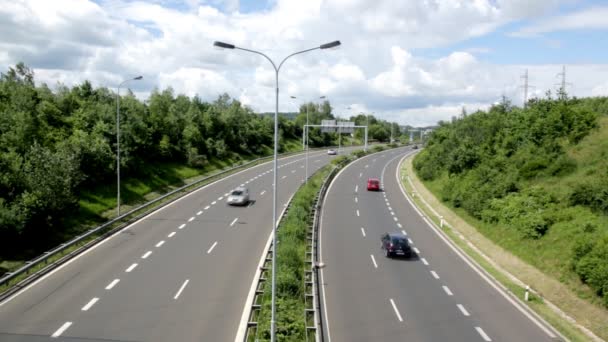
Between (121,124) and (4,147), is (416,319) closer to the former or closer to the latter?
(4,147)

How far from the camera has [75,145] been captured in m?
39.8

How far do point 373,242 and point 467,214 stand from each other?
35.0 ft

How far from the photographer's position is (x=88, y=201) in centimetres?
3728

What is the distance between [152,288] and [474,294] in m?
15.2

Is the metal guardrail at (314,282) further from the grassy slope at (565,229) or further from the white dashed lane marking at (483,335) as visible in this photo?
the grassy slope at (565,229)

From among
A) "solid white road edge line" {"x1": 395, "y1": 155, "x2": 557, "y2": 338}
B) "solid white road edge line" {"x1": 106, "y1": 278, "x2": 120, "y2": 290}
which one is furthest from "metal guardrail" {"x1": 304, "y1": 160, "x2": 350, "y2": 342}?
"solid white road edge line" {"x1": 395, "y1": 155, "x2": 557, "y2": 338}

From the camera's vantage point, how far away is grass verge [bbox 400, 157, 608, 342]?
64.1 feet

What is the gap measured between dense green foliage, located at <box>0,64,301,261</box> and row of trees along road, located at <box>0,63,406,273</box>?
65 millimetres

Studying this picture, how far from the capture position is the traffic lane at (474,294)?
18594 millimetres

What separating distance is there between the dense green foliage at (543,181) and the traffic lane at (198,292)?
16183 mm

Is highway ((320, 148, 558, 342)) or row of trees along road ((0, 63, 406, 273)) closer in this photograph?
highway ((320, 148, 558, 342))

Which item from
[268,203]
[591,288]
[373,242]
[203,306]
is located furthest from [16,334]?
[268,203]

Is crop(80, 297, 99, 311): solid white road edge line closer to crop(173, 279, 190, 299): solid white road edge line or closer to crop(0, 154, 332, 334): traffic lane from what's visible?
crop(0, 154, 332, 334): traffic lane

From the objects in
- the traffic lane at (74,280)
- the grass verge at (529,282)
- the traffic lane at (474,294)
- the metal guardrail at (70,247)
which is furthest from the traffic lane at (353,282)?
the metal guardrail at (70,247)
